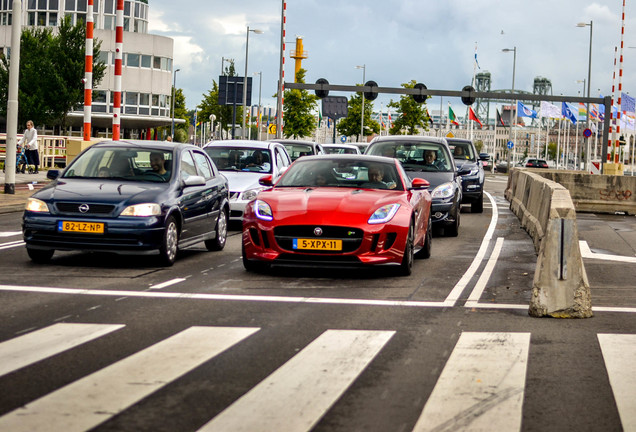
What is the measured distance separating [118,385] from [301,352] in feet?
4.89

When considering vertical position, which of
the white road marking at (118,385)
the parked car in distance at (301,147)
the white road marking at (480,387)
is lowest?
the white road marking at (118,385)

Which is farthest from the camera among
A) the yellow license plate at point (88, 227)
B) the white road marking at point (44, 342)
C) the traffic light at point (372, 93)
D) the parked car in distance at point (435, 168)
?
the traffic light at point (372, 93)

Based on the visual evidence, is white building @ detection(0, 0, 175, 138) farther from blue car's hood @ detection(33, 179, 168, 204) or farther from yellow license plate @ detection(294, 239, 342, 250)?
yellow license plate @ detection(294, 239, 342, 250)

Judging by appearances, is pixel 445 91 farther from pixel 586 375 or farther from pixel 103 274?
pixel 586 375

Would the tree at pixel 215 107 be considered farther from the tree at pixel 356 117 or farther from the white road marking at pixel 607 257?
the white road marking at pixel 607 257

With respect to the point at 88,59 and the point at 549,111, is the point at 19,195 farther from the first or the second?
the point at 549,111

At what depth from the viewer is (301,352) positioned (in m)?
6.65

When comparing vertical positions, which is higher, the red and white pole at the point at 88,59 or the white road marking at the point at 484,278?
the red and white pole at the point at 88,59

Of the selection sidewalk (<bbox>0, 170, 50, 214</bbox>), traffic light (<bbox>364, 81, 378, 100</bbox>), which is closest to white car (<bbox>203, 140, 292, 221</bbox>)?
sidewalk (<bbox>0, 170, 50, 214</bbox>)

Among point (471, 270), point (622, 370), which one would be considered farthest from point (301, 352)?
point (471, 270)

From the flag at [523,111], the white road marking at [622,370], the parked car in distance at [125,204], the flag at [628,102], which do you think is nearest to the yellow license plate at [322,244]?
the parked car in distance at [125,204]

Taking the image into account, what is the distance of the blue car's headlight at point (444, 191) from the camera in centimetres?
1723

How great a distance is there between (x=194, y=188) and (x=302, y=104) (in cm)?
7034

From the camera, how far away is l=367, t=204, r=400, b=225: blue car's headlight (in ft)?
35.2
